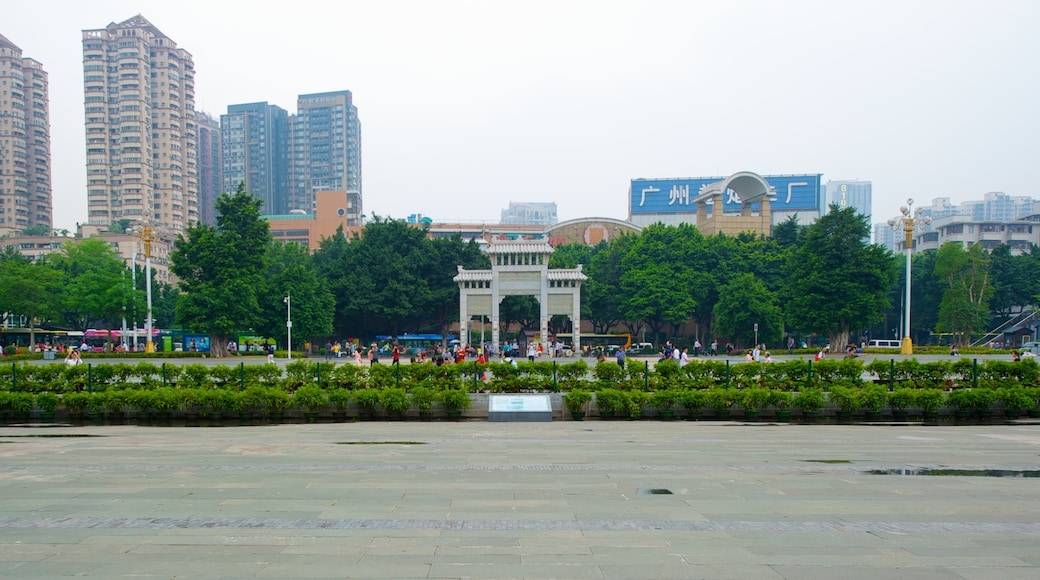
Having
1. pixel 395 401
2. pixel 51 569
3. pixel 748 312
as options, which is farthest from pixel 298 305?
pixel 51 569

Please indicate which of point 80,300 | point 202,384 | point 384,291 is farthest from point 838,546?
point 80,300

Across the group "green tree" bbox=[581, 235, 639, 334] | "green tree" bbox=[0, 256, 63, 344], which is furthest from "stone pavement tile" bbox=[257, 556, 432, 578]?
"green tree" bbox=[581, 235, 639, 334]

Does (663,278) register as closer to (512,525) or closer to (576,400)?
(576,400)

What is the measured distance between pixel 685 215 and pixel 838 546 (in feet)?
272

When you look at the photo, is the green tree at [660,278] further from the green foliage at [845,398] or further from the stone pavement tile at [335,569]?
the stone pavement tile at [335,569]

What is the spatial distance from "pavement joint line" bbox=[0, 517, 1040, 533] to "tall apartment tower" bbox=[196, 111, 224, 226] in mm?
136764

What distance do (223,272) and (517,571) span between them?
39044mm

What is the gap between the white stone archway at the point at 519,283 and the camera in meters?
44.0

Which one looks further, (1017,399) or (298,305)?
(298,305)

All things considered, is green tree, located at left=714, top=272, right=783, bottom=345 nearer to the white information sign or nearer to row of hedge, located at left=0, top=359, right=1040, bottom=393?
row of hedge, located at left=0, top=359, right=1040, bottom=393

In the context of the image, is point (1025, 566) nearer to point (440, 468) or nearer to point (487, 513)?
point (487, 513)

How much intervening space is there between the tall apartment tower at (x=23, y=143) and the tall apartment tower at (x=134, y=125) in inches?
465

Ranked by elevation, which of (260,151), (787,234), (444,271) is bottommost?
(444,271)

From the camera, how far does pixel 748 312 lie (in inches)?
1778
